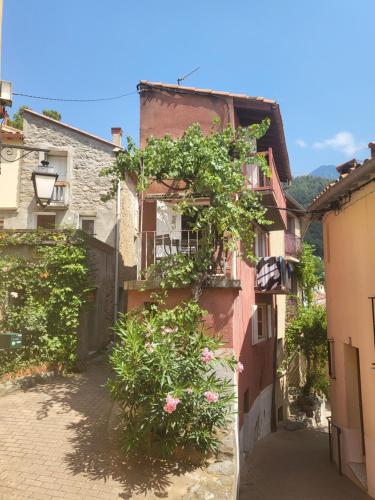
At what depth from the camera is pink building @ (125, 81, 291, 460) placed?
9.85 metres

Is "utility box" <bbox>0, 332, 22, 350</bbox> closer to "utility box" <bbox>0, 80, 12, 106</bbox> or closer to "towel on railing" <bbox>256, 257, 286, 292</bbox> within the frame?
"utility box" <bbox>0, 80, 12, 106</bbox>

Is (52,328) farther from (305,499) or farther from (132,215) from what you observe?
(132,215)

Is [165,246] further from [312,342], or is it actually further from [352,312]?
[312,342]

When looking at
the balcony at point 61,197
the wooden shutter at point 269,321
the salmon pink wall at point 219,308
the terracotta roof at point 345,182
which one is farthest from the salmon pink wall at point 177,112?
the wooden shutter at point 269,321

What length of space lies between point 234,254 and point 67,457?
619 cm

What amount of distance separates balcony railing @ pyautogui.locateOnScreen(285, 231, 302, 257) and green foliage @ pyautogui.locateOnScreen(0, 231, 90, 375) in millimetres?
13412

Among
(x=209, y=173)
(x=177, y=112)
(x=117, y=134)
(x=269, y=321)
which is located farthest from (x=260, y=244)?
(x=117, y=134)

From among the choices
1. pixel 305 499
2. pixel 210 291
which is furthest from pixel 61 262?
pixel 305 499

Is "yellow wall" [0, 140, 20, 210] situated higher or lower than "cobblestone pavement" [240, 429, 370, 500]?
higher

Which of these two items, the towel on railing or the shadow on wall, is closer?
the shadow on wall

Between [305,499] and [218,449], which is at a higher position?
[218,449]

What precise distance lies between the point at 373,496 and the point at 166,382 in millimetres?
5866

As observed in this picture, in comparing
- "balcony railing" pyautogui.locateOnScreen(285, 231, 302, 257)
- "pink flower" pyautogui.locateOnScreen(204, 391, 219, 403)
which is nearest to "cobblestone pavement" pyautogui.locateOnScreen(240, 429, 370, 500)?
"pink flower" pyautogui.locateOnScreen(204, 391, 219, 403)

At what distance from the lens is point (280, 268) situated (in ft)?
45.4
